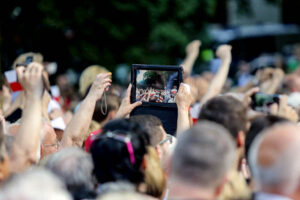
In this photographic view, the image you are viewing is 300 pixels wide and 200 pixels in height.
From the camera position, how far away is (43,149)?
443cm

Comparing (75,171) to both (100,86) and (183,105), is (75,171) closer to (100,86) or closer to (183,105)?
(100,86)

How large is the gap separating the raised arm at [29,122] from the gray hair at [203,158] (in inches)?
37.1

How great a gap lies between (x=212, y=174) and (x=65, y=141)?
1922 millimetres

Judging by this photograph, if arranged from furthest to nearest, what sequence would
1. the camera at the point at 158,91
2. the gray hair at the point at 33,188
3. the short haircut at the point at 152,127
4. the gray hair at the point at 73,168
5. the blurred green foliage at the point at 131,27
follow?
the blurred green foliage at the point at 131,27 → the camera at the point at 158,91 → the short haircut at the point at 152,127 → the gray hair at the point at 73,168 → the gray hair at the point at 33,188

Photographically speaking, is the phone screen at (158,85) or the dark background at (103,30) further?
the dark background at (103,30)

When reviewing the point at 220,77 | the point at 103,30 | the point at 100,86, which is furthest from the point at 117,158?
the point at 103,30

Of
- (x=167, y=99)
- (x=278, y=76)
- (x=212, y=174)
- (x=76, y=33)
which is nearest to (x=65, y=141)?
(x=167, y=99)

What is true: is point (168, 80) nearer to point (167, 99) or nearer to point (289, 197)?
point (167, 99)

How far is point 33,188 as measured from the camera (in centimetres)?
250

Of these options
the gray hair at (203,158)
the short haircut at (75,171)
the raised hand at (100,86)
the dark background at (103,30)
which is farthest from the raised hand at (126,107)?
the dark background at (103,30)

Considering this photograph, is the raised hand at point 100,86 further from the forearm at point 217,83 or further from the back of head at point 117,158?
the forearm at point 217,83

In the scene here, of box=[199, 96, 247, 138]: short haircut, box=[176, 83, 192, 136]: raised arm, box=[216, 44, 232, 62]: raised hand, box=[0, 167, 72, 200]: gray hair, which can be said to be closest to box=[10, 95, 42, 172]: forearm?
box=[0, 167, 72, 200]: gray hair

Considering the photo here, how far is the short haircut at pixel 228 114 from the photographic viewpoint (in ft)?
11.7

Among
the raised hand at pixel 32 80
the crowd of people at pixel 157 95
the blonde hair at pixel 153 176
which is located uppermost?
the raised hand at pixel 32 80
